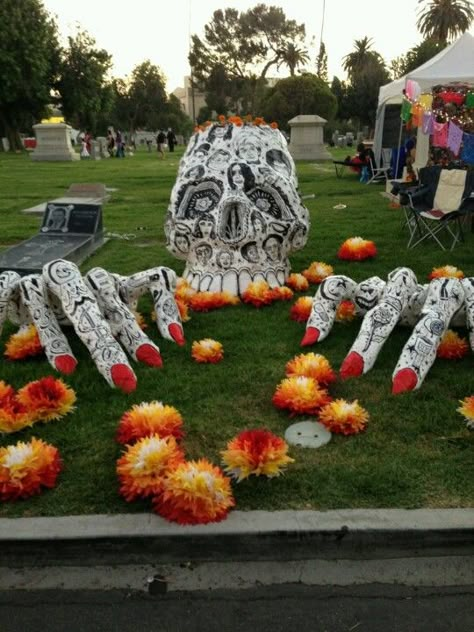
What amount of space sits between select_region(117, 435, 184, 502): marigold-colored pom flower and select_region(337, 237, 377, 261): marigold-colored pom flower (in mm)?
6045

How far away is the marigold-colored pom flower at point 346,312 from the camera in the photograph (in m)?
5.80

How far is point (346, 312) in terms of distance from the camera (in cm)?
581

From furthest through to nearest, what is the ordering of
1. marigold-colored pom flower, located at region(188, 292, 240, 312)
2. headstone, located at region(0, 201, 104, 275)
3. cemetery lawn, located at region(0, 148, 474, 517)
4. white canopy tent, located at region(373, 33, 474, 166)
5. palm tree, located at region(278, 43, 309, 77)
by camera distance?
palm tree, located at region(278, 43, 309, 77) → white canopy tent, located at region(373, 33, 474, 166) → headstone, located at region(0, 201, 104, 275) → marigold-colored pom flower, located at region(188, 292, 240, 312) → cemetery lawn, located at region(0, 148, 474, 517)

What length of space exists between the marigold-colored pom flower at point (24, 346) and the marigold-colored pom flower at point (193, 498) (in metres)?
2.56

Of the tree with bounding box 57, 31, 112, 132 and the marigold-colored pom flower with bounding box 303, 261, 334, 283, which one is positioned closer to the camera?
the marigold-colored pom flower with bounding box 303, 261, 334, 283

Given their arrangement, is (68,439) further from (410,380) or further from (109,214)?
(109,214)

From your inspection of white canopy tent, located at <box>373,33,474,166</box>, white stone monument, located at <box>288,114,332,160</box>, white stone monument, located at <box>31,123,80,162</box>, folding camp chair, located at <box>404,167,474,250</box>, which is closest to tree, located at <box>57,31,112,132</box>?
white stone monument, located at <box>31,123,80,162</box>

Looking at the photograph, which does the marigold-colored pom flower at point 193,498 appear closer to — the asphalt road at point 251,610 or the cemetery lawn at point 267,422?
the cemetery lawn at point 267,422

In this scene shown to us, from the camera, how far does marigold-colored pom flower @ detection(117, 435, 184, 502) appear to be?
3.20 meters

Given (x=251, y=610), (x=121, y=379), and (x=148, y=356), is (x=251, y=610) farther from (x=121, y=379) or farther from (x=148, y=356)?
(x=148, y=356)

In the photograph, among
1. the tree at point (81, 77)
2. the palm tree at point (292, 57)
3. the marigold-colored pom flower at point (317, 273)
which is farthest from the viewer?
the palm tree at point (292, 57)

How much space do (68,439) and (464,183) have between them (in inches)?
334

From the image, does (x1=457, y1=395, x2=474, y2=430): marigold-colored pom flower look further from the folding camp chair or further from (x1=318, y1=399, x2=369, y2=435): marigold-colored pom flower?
the folding camp chair

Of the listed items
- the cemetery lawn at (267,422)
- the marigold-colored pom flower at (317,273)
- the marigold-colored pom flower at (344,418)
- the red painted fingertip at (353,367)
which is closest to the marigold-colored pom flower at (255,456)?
the cemetery lawn at (267,422)
